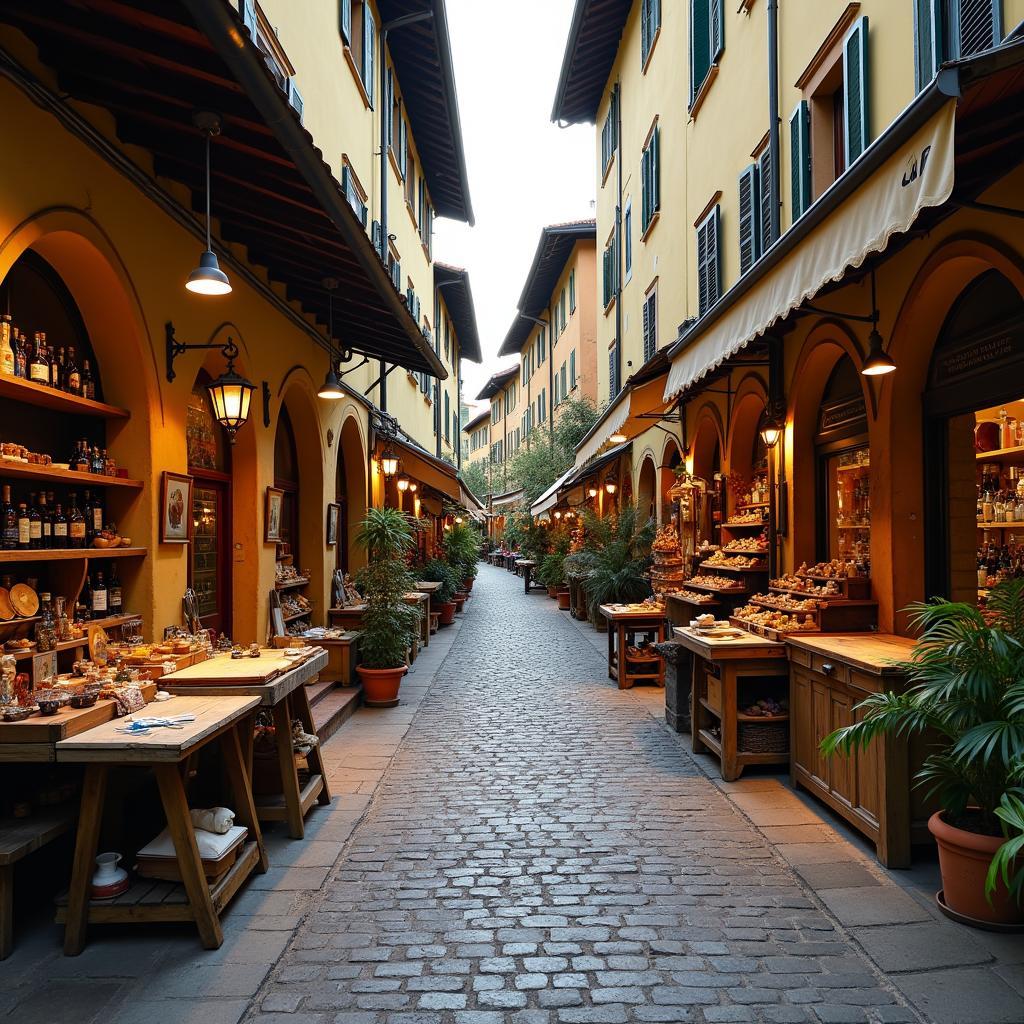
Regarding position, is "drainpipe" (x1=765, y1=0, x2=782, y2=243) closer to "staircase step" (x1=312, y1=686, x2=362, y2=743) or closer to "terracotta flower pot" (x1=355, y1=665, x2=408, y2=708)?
"terracotta flower pot" (x1=355, y1=665, x2=408, y2=708)

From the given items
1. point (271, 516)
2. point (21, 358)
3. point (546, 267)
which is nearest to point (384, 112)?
point (271, 516)

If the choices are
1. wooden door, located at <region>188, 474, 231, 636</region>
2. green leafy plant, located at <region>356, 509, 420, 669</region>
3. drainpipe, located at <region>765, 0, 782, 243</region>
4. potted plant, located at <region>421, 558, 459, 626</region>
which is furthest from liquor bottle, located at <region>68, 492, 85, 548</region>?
potted plant, located at <region>421, 558, 459, 626</region>

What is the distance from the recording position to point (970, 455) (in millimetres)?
6043

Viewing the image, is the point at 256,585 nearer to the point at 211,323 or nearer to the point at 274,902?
the point at 211,323

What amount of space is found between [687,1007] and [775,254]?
416 cm

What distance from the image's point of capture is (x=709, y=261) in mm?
11211

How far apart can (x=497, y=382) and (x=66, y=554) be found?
45.6 meters

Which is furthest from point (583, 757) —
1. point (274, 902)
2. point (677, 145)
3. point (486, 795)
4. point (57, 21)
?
point (677, 145)

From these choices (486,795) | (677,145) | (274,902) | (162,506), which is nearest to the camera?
(274,902)

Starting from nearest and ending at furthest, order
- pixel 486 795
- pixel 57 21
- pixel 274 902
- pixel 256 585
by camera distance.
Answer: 1. pixel 57 21
2. pixel 274 902
3. pixel 486 795
4. pixel 256 585

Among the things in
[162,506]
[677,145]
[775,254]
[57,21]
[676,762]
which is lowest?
[676,762]

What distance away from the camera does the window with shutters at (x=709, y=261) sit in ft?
35.7

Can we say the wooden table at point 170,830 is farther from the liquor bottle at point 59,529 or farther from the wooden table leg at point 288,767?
the liquor bottle at point 59,529

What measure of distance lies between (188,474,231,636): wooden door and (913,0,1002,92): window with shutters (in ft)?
21.4
